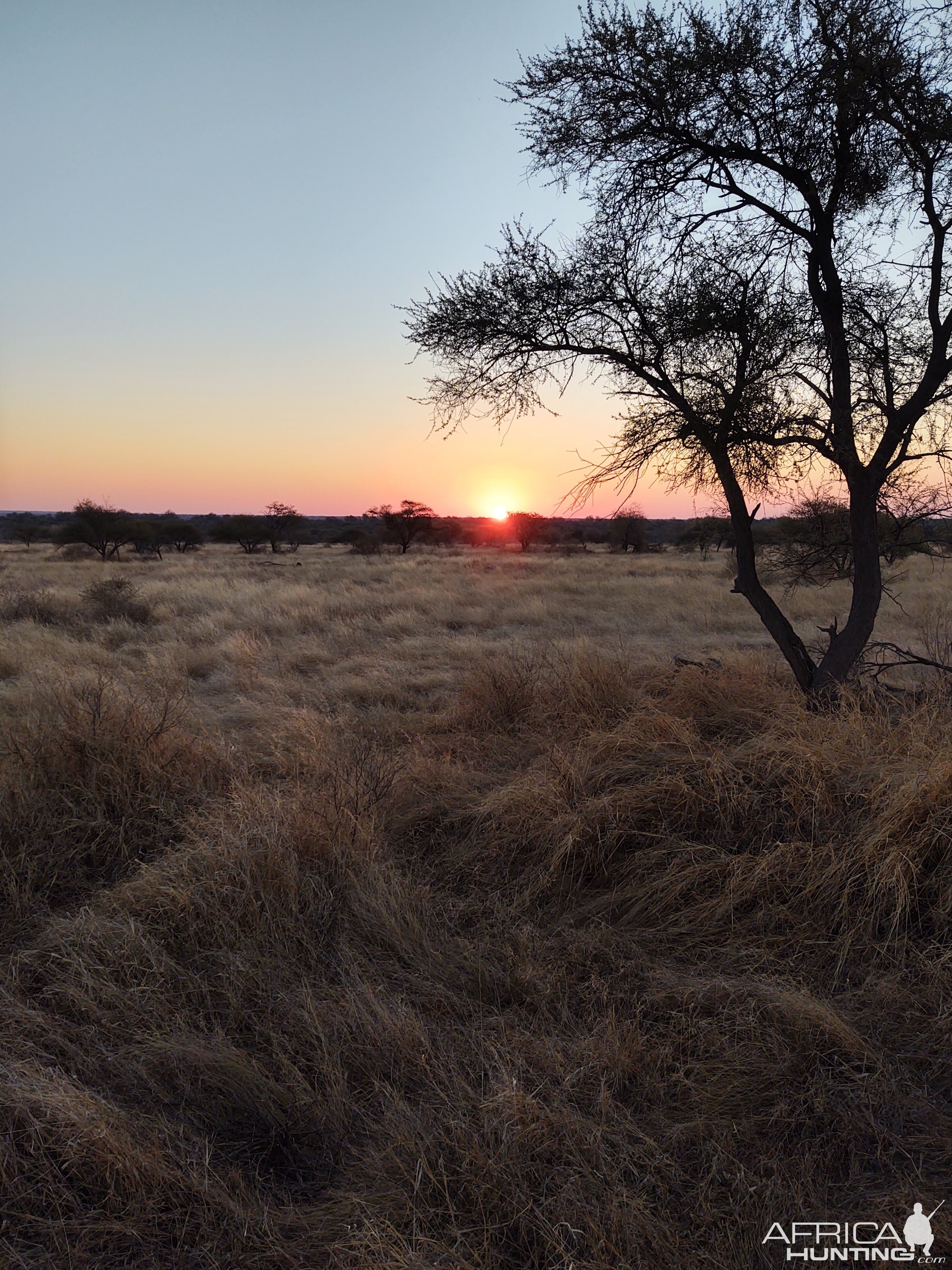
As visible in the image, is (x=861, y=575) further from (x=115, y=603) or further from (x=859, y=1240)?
(x=115, y=603)

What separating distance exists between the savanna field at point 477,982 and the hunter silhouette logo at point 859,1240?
3 centimetres

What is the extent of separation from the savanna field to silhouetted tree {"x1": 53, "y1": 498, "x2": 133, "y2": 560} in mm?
37982

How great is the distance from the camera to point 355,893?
3393mm

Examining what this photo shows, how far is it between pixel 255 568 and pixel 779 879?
29199 millimetres

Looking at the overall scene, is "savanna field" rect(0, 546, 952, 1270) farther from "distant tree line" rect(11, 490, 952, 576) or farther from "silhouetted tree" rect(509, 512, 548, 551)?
"silhouetted tree" rect(509, 512, 548, 551)

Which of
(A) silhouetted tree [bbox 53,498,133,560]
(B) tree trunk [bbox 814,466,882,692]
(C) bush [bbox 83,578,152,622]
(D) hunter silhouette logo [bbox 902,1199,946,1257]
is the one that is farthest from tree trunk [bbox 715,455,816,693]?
(A) silhouetted tree [bbox 53,498,133,560]

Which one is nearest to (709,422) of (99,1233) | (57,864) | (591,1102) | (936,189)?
(936,189)

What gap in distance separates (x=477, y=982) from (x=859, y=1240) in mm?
1449

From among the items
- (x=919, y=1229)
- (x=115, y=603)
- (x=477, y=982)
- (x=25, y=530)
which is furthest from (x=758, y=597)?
(x=25, y=530)

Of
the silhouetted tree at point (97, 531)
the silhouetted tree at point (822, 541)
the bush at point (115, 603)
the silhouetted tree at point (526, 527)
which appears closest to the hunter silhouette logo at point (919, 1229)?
the silhouetted tree at point (822, 541)

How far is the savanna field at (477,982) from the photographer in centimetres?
190

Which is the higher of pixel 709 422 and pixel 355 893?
pixel 709 422

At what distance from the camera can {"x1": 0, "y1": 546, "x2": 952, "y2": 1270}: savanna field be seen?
1.90 m

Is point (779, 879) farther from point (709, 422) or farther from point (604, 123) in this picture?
point (604, 123)
